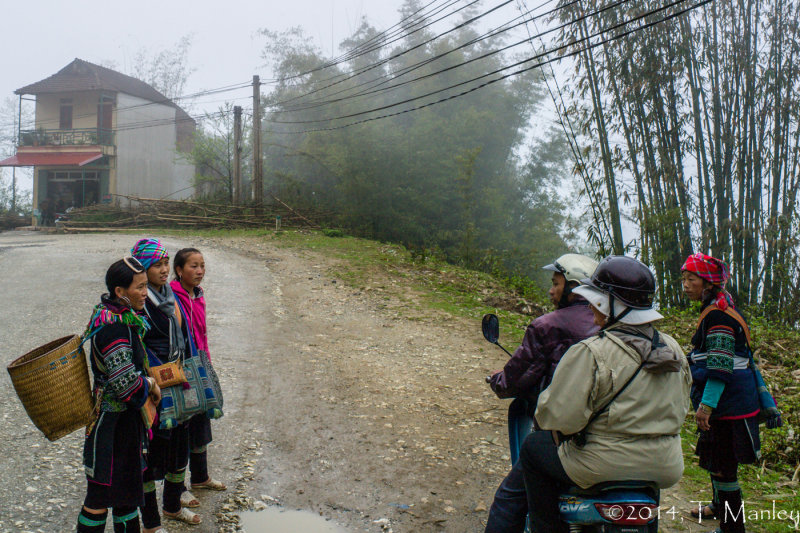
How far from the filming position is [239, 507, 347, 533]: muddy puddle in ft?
10.8

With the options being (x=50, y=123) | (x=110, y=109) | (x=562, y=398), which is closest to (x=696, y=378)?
(x=562, y=398)

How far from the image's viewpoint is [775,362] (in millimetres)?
6832

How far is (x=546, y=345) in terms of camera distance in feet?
8.29

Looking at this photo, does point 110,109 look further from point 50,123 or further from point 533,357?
point 533,357

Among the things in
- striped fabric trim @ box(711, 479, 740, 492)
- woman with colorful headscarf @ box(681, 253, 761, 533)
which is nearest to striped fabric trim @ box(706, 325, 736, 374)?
woman with colorful headscarf @ box(681, 253, 761, 533)

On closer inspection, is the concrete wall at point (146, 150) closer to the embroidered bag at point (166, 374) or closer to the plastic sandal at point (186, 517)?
the plastic sandal at point (186, 517)

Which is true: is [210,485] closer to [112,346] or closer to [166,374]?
[166,374]

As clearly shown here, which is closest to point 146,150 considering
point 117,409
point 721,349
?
point 117,409

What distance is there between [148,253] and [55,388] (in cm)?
85

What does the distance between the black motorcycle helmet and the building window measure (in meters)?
30.8

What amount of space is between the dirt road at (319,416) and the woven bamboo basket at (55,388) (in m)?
1.05

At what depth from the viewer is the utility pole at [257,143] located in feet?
66.0

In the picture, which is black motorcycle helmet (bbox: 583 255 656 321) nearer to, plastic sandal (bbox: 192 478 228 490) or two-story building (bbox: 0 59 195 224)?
plastic sandal (bbox: 192 478 228 490)

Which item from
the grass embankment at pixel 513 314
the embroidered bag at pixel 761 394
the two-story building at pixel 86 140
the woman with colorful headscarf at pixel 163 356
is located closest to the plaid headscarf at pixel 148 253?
the woman with colorful headscarf at pixel 163 356
